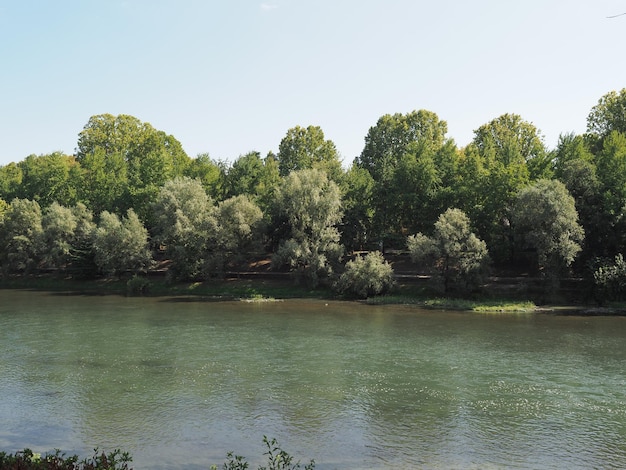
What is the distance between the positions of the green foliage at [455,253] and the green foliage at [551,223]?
16.4 ft

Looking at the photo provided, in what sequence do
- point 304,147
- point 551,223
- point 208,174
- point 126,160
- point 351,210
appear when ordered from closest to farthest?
1. point 551,223
2. point 351,210
3. point 208,174
4. point 304,147
5. point 126,160

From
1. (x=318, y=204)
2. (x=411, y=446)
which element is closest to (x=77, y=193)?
(x=318, y=204)

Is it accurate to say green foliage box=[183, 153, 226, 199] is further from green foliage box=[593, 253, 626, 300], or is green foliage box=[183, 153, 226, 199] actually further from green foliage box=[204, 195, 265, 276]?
green foliage box=[593, 253, 626, 300]

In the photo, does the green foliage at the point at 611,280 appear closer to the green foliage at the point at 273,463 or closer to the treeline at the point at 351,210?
the treeline at the point at 351,210

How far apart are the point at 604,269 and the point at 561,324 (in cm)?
1138

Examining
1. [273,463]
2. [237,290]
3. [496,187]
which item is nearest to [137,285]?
[237,290]

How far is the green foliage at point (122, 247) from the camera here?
227 ft

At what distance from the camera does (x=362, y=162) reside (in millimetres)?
103375

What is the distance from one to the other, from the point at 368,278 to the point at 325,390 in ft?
111

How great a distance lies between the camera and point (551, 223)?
176 feet

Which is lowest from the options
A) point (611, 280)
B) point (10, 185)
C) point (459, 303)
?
point (459, 303)

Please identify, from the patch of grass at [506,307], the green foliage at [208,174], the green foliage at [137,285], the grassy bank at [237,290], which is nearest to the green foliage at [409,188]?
the grassy bank at [237,290]

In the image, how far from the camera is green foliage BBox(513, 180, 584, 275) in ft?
174

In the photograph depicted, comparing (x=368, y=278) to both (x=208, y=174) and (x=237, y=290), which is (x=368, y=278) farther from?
(x=208, y=174)
